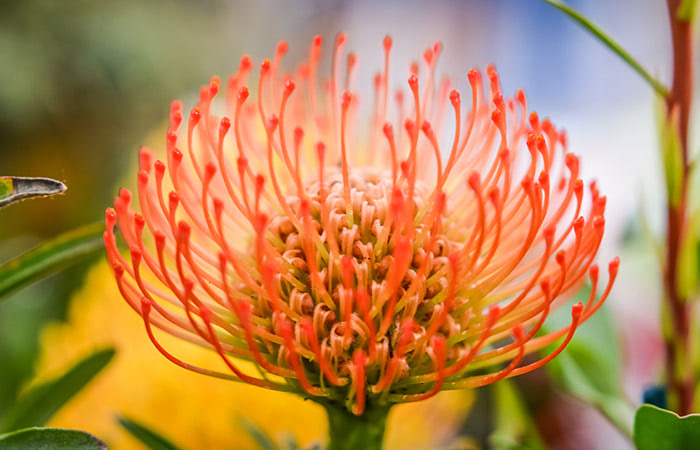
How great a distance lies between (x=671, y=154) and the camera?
0.41 meters

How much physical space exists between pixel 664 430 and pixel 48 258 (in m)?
0.36

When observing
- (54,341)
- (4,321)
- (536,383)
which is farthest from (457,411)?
(4,321)

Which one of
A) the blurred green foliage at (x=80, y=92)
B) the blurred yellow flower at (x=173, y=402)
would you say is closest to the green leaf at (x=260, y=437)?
the blurred yellow flower at (x=173, y=402)

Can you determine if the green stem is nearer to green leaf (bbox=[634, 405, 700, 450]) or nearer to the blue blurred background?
green leaf (bbox=[634, 405, 700, 450])

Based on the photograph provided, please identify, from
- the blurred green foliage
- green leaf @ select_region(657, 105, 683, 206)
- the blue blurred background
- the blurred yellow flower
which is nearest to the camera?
green leaf @ select_region(657, 105, 683, 206)

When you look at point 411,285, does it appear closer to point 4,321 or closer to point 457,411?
point 457,411

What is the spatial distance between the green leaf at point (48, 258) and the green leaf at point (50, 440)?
8 centimetres

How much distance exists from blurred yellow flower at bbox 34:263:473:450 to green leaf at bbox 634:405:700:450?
0.88ft

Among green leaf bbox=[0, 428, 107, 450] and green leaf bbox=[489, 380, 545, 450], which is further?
green leaf bbox=[489, 380, 545, 450]

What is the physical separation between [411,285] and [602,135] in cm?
180

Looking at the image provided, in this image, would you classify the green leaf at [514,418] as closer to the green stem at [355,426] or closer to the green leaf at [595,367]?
the green leaf at [595,367]

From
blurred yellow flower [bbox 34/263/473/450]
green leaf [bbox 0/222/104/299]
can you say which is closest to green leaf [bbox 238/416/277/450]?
blurred yellow flower [bbox 34/263/473/450]

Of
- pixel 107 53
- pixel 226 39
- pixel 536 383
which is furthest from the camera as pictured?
pixel 226 39

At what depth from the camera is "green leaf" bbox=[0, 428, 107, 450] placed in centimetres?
32
